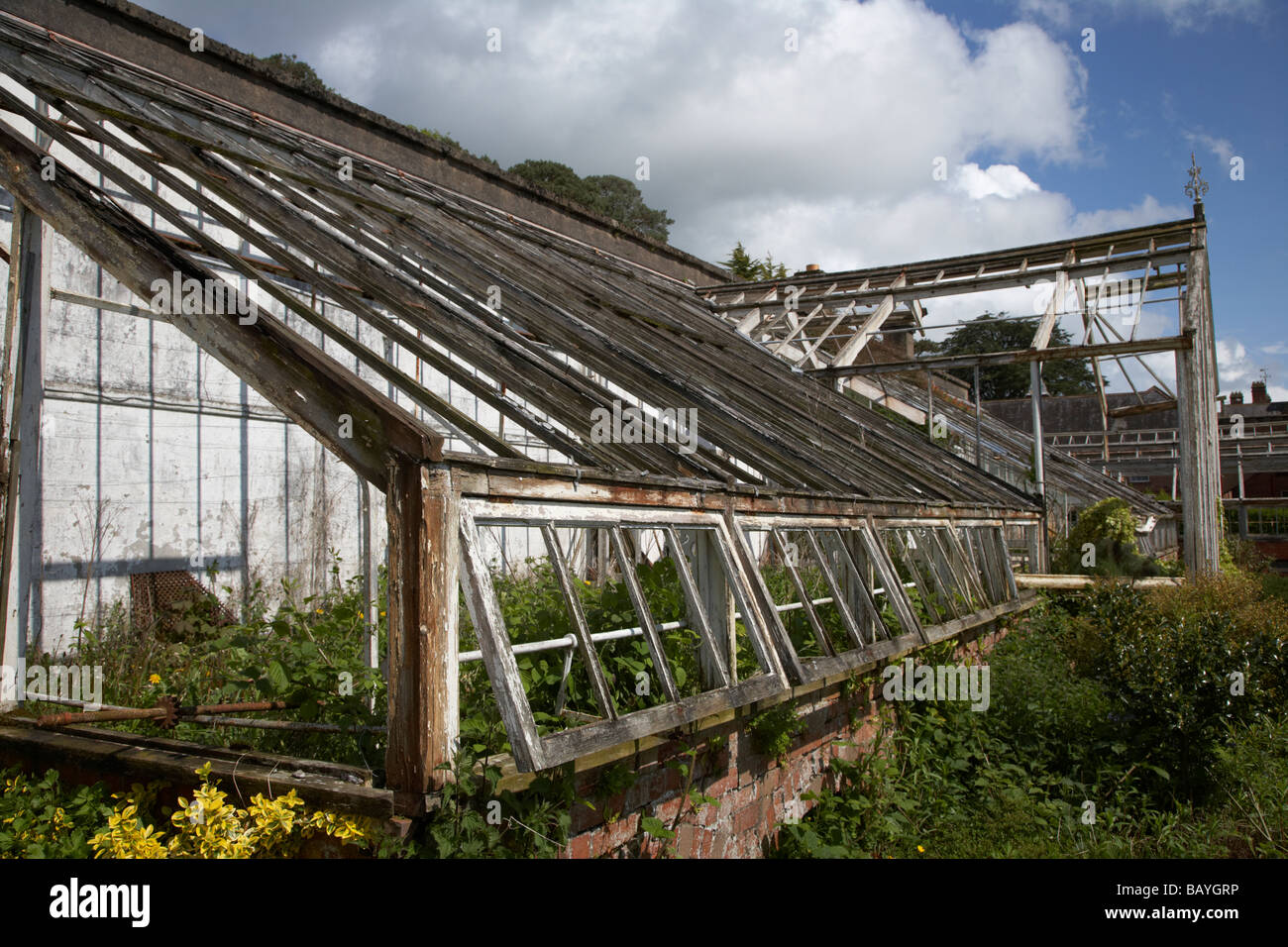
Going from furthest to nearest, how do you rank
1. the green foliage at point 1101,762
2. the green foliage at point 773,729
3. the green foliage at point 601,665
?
the green foliage at point 1101,762 < the green foliage at point 773,729 < the green foliage at point 601,665

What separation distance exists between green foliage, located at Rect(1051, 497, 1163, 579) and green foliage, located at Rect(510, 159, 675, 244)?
28.6 metres

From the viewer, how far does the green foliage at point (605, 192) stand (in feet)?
127

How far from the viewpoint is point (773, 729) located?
187 inches

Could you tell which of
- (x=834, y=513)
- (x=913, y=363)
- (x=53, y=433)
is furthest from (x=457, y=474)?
(x=913, y=363)

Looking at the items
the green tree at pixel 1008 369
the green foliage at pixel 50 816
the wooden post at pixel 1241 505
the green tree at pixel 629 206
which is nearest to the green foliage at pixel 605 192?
the green tree at pixel 629 206

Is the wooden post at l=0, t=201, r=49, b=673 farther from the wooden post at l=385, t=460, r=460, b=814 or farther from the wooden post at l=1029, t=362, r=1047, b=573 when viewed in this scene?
the wooden post at l=1029, t=362, r=1047, b=573

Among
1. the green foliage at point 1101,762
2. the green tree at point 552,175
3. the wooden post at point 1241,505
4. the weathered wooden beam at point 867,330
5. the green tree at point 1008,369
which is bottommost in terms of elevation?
the green foliage at point 1101,762

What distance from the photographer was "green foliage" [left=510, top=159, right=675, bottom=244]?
3859 cm

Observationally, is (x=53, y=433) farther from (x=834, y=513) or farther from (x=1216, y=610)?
(x=1216, y=610)

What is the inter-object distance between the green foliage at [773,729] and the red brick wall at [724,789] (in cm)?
5

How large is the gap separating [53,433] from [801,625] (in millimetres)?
5662

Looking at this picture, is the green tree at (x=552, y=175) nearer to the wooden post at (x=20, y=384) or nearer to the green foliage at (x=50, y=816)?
the wooden post at (x=20, y=384)

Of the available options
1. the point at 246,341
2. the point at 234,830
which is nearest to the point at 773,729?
the point at 234,830

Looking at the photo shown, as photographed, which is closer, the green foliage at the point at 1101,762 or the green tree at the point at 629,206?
the green foliage at the point at 1101,762
